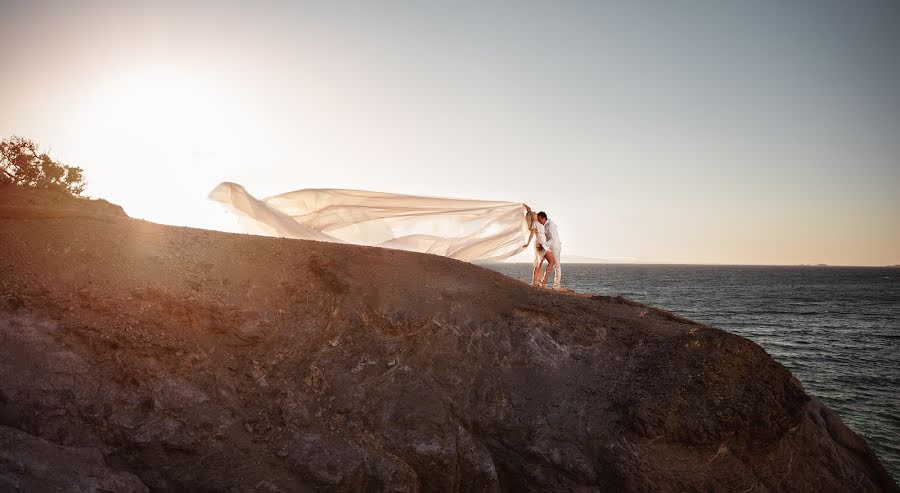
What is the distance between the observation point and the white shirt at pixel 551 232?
12.1 metres

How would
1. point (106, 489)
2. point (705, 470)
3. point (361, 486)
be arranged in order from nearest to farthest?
point (106, 489), point (361, 486), point (705, 470)

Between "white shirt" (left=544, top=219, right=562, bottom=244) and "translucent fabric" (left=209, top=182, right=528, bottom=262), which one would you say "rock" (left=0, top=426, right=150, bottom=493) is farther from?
"white shirt" (left=544, top=219, right=562, bottom=244)

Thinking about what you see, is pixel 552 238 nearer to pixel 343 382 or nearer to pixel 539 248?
pixel 539 248

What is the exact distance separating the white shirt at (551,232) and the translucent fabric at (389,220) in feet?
4.09

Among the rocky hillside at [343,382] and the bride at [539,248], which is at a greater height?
the bride at [539,248]

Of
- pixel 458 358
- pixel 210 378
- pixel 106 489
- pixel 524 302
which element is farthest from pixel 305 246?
pixel 106 489

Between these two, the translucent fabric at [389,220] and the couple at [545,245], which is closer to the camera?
the translucent fabric at [389,220]

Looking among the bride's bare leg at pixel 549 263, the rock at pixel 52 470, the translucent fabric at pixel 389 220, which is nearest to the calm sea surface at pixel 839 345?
the bride's bare leg at pixel 549 263

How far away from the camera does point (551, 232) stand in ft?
39.8

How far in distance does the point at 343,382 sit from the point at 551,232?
7.15m

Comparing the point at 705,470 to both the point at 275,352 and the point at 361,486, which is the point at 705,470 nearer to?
the point at 361,486

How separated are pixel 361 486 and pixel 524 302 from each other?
469 centimetres

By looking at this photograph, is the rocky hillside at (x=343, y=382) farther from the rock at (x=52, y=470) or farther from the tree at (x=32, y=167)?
the tree at (x=32, y=167)

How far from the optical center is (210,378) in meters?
6.52
